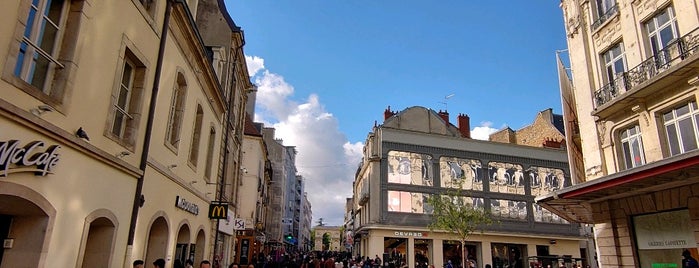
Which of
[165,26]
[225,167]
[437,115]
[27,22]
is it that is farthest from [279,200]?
[27,22]

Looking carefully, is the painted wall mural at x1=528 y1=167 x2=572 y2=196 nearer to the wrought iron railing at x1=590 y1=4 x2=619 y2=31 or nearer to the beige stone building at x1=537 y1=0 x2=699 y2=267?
the beige stone building at x1=537 y1=0 x2=699 y2=267

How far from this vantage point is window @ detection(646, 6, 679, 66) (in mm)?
11953

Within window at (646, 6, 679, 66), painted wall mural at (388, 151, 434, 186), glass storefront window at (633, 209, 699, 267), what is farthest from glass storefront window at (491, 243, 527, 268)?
window at (646, 6, 679, 66)

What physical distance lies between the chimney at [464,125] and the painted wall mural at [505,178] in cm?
463

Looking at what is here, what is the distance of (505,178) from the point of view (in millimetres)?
35719

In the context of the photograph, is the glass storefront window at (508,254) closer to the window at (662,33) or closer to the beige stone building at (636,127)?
the beige stone building at (636,127)

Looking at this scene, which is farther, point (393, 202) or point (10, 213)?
point (393, 202)

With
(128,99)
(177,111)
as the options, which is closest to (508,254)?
(177,111)

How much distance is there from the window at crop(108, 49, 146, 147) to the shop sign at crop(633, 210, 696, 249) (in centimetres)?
1323

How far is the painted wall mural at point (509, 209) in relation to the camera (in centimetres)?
3447

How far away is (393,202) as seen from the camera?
32.3 metres

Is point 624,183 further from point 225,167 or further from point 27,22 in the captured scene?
point 225,167

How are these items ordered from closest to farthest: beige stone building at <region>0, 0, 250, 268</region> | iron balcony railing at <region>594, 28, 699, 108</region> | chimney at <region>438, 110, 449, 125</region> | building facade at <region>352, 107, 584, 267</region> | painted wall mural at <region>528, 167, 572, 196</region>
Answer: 1. beige stone building at <region>0, 0, 250, 268</region>
2. iron balcony railing at <region>594, 28, 699, 108</region>
3. building facade at <region>352, 107, 584, 267</region>
4. painted wall mural at <region>528, 167, 572, 196</region>
5. chimney at <region>438, 110, 449, 125</region>

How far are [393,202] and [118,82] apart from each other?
26.6 meters
